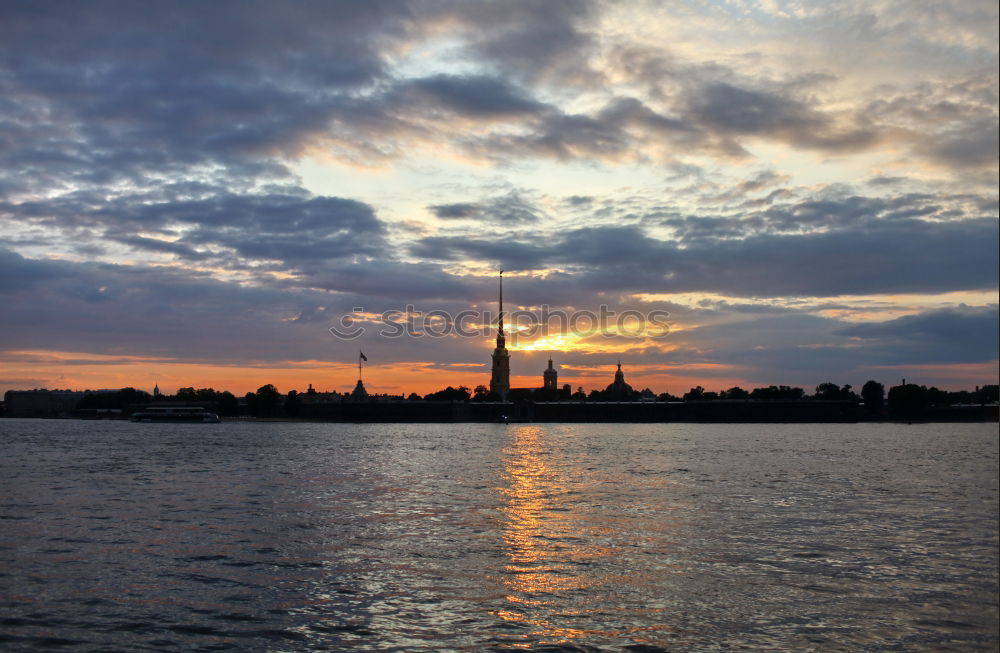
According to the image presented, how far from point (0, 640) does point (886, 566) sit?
80.5 ft

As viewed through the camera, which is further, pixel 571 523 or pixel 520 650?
pixel 571 523

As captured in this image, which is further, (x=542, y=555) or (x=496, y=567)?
(x=542, y=555)

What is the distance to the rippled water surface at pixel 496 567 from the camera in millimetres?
19766

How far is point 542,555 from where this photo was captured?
94.6 feet

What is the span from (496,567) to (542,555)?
259 cm

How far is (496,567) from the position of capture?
87.8ft

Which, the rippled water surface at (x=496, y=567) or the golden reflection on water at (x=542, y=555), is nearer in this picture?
the rippled water surface at (x=496, y=567)

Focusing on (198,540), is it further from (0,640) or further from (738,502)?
(738,502)

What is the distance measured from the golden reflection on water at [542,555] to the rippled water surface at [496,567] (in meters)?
0.11

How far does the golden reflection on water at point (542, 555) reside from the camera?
835 inches

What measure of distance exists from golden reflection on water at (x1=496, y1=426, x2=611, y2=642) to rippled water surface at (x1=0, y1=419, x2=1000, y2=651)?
0.11 m

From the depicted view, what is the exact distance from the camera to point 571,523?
36.6 m

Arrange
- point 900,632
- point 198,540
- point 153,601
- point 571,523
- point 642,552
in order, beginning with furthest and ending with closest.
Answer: point 571,523 < point 198,540 < point 642,552 < point 153,601 < point 900,632

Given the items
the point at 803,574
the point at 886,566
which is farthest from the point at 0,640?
the point at 886,566
